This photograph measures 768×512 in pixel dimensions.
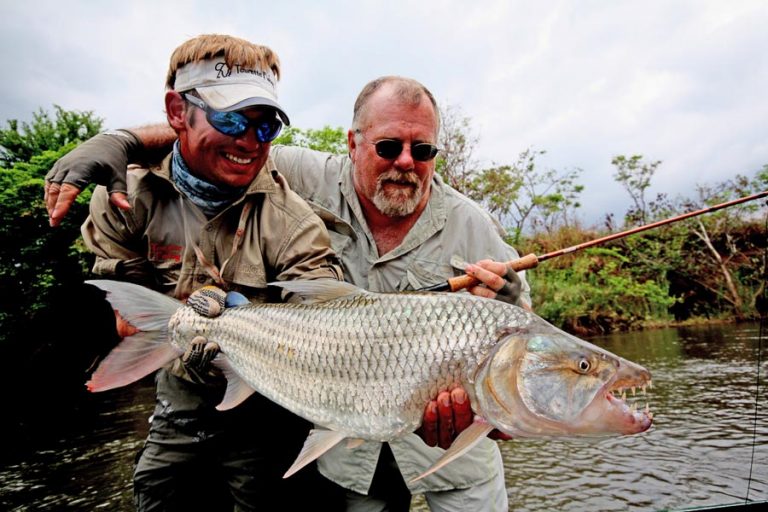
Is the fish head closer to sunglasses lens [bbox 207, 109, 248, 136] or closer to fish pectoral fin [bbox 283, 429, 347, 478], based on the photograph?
fish pectoral fin [bbox 283, 429, 347, 478]

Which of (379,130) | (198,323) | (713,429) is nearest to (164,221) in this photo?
(198,323)

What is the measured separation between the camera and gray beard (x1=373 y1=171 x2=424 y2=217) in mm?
3598

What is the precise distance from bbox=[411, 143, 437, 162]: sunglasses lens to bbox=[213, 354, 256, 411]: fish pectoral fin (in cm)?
184

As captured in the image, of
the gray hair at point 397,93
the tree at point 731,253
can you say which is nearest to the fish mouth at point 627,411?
the gray hair at point 397,93

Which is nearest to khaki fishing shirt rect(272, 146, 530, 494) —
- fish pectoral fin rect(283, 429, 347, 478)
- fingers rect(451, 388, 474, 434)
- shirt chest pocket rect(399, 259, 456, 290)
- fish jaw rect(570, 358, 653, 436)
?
shirt chest pocket rect(399, 259, 456, 290)

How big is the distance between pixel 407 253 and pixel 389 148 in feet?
2.44

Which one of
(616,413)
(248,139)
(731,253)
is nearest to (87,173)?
(248,139)

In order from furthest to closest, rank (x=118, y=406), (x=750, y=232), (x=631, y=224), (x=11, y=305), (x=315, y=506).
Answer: (x=631, y=224) < (x=750, y=232) < (x=11, y=305) < (x=118, y=406) < (x=315, y=506)

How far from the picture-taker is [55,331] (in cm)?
1502

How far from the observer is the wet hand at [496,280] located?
3037 millimetres

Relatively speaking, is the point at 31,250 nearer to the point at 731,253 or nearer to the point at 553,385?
the point at 553,385

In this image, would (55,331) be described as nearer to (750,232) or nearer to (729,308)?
(729,308)

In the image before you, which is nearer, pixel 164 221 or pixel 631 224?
pixel 164 221

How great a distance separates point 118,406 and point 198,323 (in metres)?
9.88
